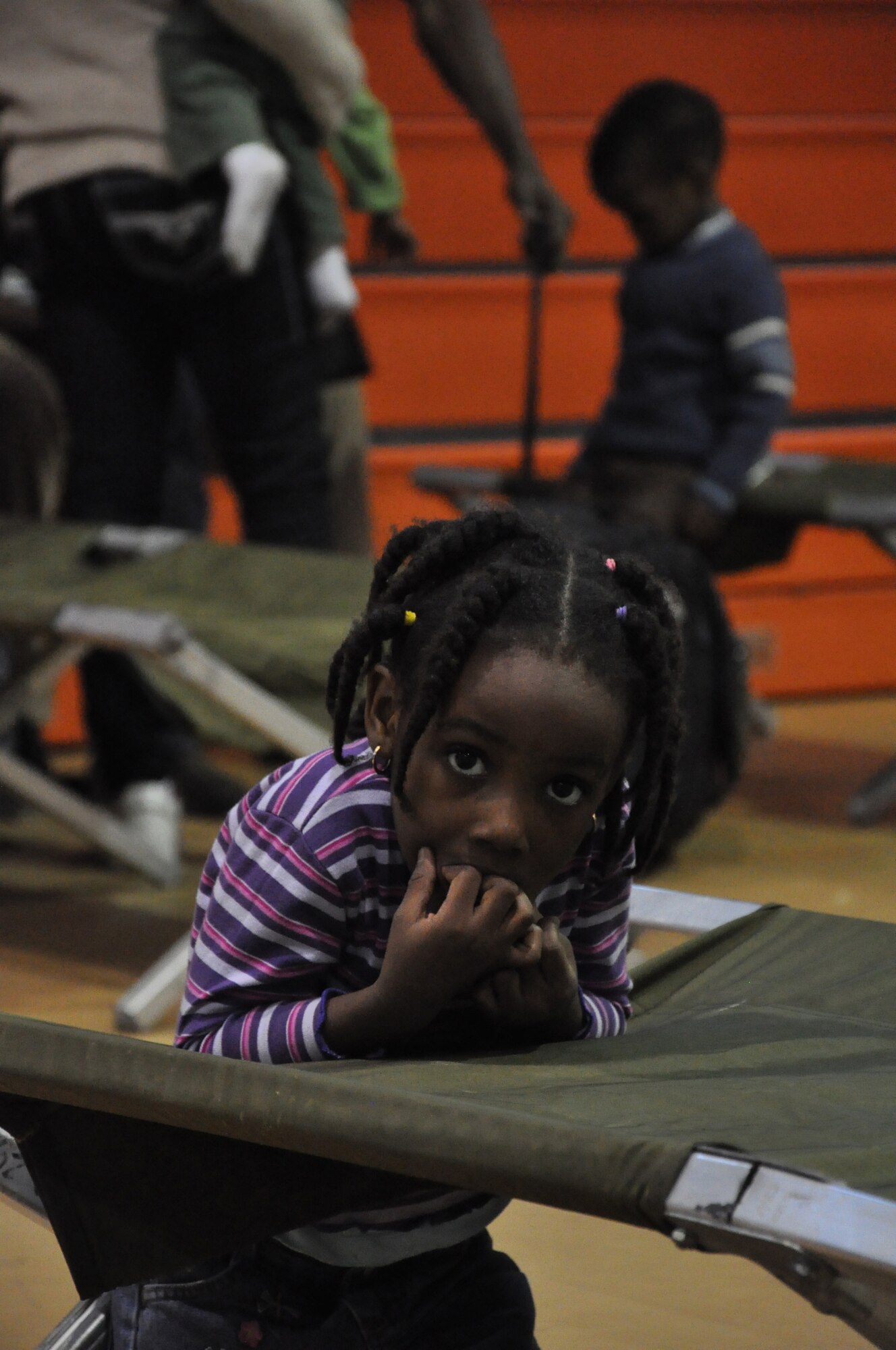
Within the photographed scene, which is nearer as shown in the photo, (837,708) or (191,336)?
(191,336)

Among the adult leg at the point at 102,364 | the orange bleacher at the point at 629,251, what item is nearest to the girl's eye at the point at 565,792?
the adult leg at the point at 102,364

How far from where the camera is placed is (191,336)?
246cm

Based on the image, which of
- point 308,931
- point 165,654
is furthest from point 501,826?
point 165,654

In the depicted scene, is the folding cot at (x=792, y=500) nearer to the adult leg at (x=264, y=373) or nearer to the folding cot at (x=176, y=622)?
the adult leg at (x=264, y=373)

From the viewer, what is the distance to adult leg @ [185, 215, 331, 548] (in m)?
2.43

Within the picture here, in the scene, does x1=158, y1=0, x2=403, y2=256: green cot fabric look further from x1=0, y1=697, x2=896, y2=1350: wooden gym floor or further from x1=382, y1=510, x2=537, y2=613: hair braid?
x1=382, y1=510, x2=537, y2=613: hair braid

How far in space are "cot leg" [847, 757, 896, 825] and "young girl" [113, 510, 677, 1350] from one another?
2.15m

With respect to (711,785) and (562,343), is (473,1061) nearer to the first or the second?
(711,785)

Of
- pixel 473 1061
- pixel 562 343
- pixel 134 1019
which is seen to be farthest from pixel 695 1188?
pixel 562 343

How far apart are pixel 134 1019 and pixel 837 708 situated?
2.36 metres

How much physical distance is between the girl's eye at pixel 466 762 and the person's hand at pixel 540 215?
2.14m

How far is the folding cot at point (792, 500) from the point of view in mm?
3090

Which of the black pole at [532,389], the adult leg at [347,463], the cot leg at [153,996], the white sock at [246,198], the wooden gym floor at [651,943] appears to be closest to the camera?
the wooden gym floor at [651,943]

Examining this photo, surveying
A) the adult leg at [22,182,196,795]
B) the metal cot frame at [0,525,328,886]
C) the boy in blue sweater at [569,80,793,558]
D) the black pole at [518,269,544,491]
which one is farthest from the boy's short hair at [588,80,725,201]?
the metal cot frame at [0,525,328,886]
